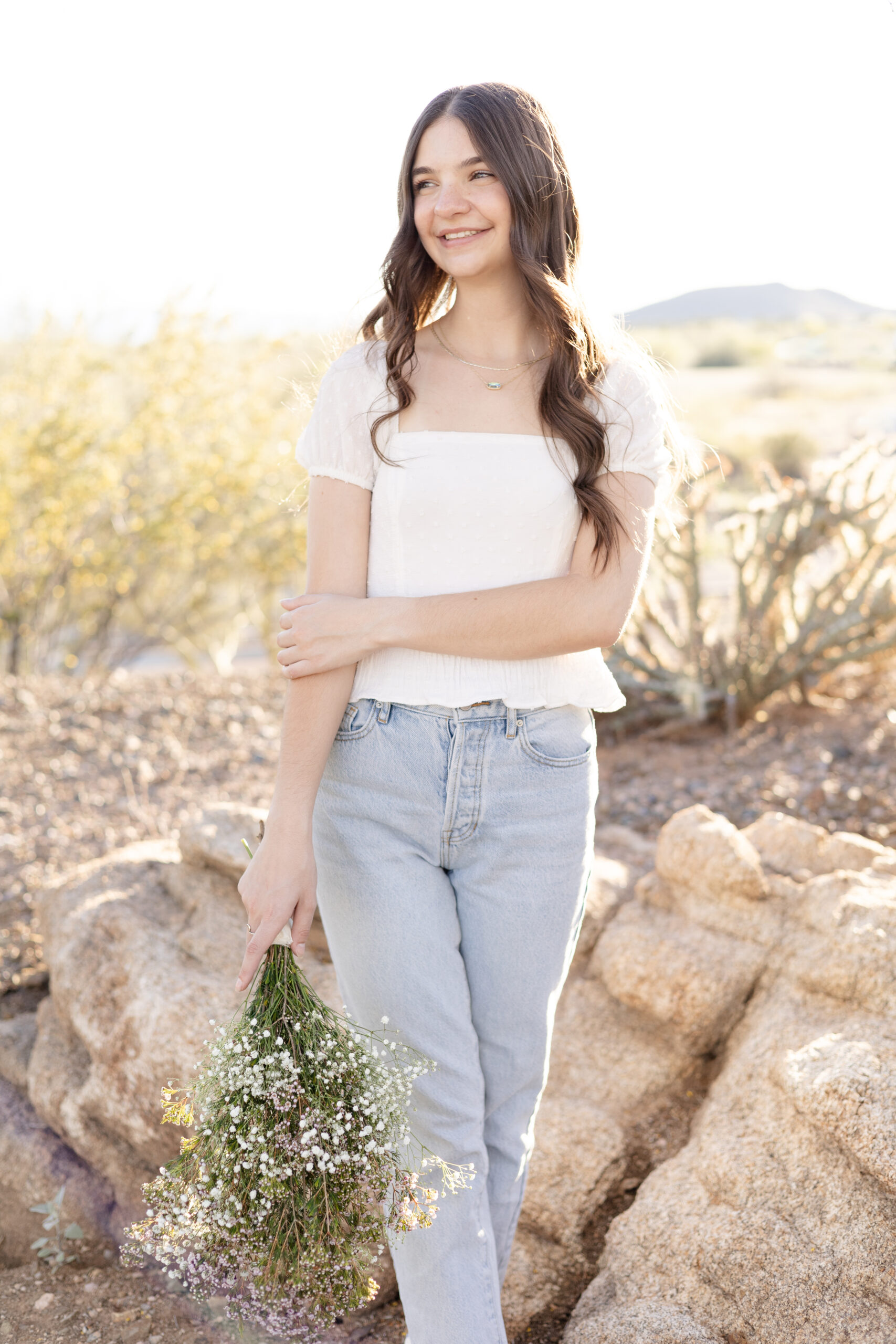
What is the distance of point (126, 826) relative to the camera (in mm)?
4137

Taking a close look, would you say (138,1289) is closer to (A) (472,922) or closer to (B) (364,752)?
(A) (472,922)

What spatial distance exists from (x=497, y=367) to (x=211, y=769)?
297 centimetres

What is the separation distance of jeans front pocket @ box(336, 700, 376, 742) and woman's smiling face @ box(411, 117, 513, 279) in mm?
819

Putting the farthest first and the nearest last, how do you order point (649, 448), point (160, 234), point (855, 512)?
point (160, 234)
point (855, 512)
point (649, 448)

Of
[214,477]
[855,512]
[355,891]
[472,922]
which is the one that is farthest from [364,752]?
[214,477]

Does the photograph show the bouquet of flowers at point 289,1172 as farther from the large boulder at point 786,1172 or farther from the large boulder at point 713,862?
the large boulder at point 713,862

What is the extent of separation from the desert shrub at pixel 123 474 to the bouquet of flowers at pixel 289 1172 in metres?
6.84

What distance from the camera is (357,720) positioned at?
1881 mm

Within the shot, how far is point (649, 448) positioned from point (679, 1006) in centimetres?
144

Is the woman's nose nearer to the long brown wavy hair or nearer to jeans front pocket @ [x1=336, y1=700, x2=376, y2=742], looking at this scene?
the long brown wavy hair

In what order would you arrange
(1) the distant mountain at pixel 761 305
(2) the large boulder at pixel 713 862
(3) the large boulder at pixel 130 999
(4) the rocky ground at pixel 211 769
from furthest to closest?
(1) the distant mountain at pixel 761 305, (4) the rocky ground at pixel 211 769, (2) the large boulder at pixel 713 862, (3) the large boulder at pixel 130 999

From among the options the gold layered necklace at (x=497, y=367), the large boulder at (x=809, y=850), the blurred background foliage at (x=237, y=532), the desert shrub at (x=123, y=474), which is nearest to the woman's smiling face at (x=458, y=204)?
the gold layered necklace at (x=497, y=367)

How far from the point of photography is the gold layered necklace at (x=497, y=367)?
1.99m

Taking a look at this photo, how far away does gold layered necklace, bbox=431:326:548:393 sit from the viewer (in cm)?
199
